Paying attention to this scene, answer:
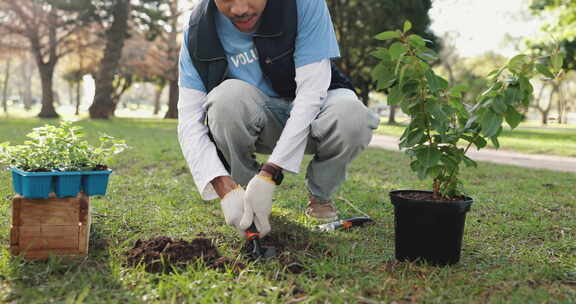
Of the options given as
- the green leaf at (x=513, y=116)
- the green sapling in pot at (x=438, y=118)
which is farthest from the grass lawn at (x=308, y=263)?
the green leaf at (x=513, y=116)

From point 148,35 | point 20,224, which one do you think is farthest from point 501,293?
point 148,35

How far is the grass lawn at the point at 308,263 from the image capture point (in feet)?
5.46

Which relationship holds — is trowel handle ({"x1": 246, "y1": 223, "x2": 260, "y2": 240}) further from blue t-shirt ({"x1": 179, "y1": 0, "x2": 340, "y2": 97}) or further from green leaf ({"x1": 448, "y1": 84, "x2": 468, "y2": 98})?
green leaf ({"x1": 448, "y1": 84, "x2": 468, "y2": 98})

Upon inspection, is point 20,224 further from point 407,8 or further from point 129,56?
point 129,56

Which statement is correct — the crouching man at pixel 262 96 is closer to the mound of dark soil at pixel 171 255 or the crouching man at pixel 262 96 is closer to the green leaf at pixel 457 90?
the mound of dark soil at pixel 171 255

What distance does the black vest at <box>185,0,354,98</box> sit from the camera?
2432 millimetres

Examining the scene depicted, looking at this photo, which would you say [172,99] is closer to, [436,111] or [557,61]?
[436,111]

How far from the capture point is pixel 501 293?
172 centimetres

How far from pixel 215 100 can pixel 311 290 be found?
118cm

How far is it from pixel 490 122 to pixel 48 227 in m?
1.82

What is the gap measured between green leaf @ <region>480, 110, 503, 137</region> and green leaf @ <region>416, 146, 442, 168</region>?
0.20m

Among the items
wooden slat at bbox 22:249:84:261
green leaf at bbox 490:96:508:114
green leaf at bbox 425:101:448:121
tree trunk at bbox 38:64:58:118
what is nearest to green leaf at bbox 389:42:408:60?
green leaf at bbox 425:101:448:121

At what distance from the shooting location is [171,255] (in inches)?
76.5

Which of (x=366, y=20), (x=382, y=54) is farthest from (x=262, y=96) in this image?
(x=366, y=20)
